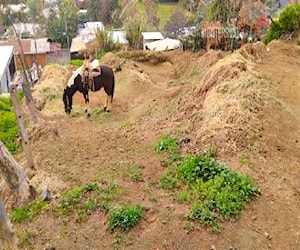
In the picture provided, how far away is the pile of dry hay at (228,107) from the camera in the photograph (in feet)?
26.8

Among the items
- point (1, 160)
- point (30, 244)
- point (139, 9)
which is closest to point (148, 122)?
point (1, 160)

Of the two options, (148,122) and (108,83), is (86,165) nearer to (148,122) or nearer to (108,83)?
(148,122)

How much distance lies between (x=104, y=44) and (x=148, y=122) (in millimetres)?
12823

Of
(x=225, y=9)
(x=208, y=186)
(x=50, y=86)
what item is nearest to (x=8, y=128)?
(x=50, y=86)

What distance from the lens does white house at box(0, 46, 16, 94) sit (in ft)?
71.2

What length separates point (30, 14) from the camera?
130 feet

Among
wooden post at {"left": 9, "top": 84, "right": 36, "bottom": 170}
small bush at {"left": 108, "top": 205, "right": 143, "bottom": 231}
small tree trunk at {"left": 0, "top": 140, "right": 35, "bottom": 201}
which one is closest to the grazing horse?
wooden post at {"left": 9, "top": 84, "right": 36, "bottom": 170}

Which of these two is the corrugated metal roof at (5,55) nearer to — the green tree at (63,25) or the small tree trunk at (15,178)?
the green tree at (63,25)

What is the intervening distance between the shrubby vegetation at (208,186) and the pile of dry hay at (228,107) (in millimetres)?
595

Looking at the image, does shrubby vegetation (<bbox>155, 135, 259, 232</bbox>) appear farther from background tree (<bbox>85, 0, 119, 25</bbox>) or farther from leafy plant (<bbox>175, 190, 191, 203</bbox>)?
background tree (<bbox>85, 0, 119, 25</bbox>)

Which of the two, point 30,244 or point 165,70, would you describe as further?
point 165,70

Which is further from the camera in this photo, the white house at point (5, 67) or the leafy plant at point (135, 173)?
the white house at point (5, 67)

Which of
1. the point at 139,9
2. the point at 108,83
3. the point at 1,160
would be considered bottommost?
the point at 139,9

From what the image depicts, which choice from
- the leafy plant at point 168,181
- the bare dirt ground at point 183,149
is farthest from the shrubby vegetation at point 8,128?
the leafy plant at point 168,181
